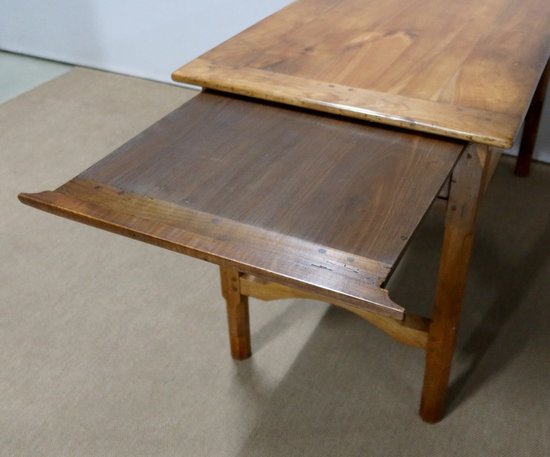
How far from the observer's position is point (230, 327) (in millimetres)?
1482

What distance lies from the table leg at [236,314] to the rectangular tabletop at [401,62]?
0.42 metres

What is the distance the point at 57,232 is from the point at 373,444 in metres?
1.20

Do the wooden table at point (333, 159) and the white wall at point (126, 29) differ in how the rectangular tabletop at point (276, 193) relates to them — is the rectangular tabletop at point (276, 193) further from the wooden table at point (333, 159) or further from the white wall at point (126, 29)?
the white wall at point (126, 29)

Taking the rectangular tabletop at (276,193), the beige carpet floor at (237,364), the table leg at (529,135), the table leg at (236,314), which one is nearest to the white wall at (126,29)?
the table leg at (529,135)

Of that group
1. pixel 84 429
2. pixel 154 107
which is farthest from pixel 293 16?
pixel 154 107

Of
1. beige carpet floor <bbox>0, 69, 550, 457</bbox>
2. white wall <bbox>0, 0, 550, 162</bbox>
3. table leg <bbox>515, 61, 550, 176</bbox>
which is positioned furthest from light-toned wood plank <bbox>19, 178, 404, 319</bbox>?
white wall <bbox>0, 0, 550, 162</bbox>

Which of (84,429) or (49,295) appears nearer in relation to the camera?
(84,429)

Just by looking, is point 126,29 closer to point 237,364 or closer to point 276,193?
point 237,364

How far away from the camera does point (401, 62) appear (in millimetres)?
1210

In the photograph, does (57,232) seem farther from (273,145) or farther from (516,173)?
(516,173)

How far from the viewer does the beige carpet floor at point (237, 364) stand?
1353 mm

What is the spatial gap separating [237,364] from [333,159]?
0.73m

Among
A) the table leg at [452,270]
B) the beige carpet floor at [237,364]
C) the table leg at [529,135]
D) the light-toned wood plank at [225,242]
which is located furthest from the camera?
the table leg at [529,135]

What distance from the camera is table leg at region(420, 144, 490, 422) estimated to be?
1.03 meters
